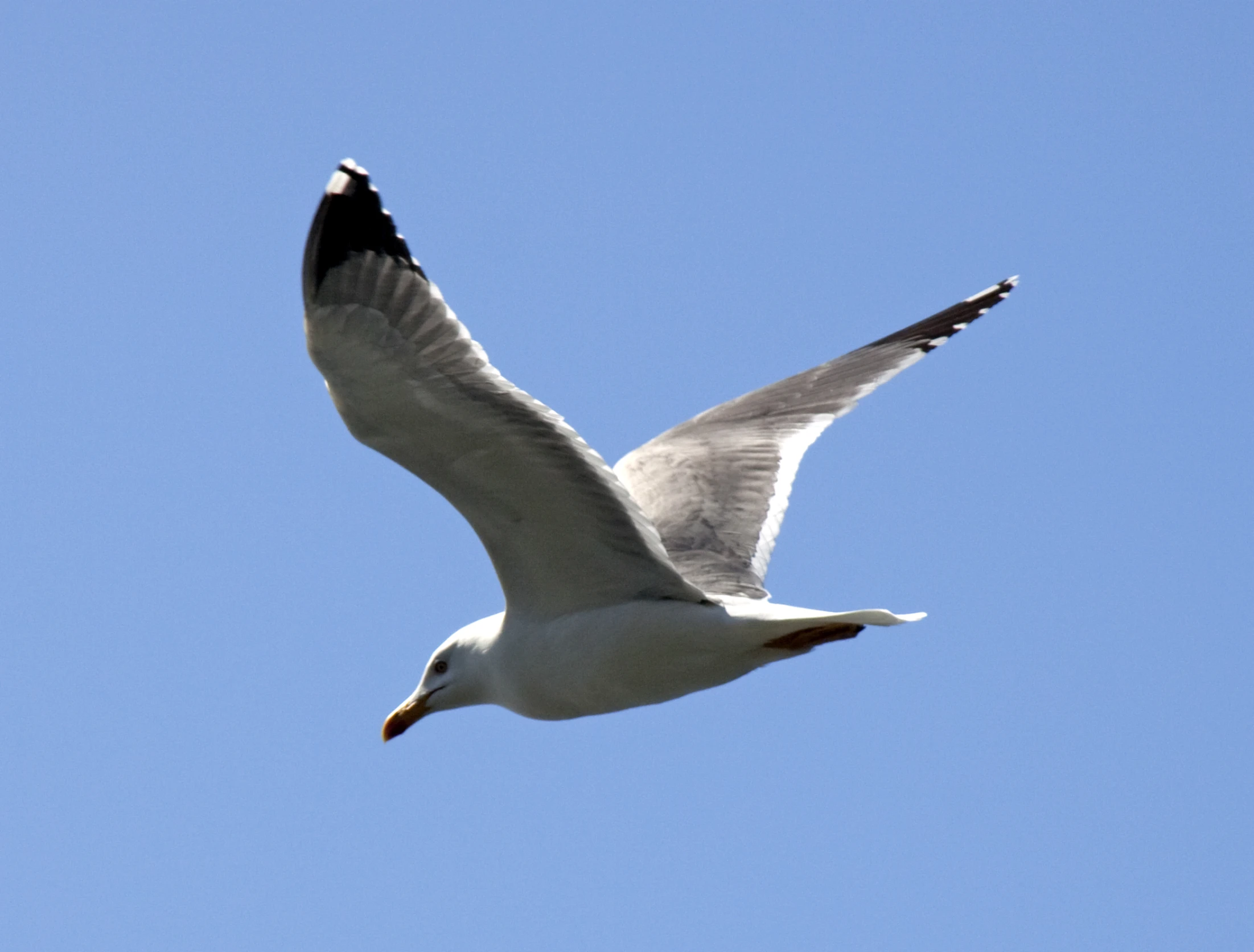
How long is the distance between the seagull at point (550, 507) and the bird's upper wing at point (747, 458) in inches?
0.5

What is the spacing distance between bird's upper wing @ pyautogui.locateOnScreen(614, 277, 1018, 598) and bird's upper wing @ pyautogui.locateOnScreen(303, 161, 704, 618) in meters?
1.13

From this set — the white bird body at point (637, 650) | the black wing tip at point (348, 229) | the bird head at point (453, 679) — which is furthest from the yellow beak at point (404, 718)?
the black wing tip at point (348, 229)

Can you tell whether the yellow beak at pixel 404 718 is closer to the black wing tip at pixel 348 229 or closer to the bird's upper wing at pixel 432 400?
the bird's upper wing at pixel 432 400

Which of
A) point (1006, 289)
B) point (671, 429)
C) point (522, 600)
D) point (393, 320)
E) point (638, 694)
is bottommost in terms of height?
point (638, 694)

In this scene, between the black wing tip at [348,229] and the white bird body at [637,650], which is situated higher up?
the black wing tip at [348,229]

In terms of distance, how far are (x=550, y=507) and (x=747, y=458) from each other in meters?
2.37

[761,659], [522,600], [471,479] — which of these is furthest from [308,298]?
[761,659]

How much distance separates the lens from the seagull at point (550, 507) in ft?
18.4

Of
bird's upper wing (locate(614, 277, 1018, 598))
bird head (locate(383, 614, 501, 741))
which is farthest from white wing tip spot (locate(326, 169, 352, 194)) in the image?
bird's upper wing (locate(614, 277, 1018, 598))

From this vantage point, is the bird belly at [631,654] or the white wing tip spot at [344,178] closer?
the white wing tip spot at [344,178]

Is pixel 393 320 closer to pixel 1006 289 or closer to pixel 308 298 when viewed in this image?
pixel 308 298

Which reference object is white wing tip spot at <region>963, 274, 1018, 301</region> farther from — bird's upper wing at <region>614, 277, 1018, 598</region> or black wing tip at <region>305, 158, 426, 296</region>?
black wing tip at <region>305, 158, 426, 296</region>

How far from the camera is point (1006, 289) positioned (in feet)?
32.4

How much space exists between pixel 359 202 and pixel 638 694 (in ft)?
7.43
